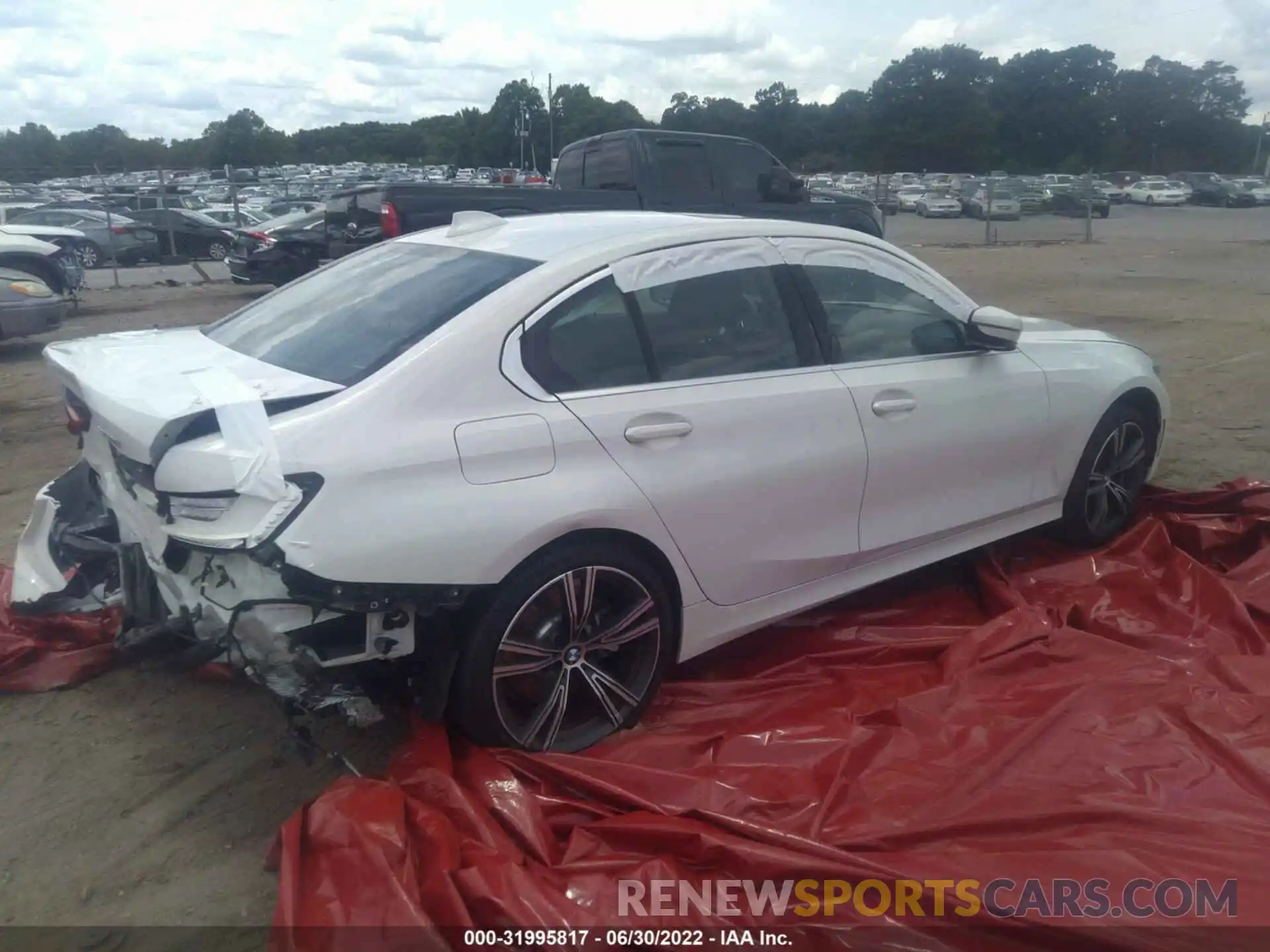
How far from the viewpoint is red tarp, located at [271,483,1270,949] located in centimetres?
244

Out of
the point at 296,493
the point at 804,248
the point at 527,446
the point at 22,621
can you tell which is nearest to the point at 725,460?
the point at 527,446

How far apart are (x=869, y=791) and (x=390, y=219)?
7.71m

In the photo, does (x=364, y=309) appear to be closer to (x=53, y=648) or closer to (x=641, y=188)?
(x=53, y=648)

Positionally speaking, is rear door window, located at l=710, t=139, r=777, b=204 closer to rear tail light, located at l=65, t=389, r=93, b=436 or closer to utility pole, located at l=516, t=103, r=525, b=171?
rear tail light, located at l=65, t=389, r=93, b=436

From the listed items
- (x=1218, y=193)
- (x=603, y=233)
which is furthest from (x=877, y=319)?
(x=1218, y=193)

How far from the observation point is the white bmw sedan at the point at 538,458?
106 inches

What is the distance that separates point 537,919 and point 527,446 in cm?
122

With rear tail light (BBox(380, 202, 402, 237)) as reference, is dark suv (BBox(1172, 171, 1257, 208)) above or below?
above

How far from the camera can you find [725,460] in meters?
3.30

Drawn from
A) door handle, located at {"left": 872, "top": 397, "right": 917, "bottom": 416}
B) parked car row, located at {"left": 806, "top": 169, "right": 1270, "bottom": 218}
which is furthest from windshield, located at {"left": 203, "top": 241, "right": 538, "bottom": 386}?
parked car row, located at {"left": 806, "top": 169, "right": 1270, "bottom": 218}

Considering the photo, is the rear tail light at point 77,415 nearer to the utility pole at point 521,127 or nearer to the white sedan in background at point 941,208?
the white sedan in background at point 941,208

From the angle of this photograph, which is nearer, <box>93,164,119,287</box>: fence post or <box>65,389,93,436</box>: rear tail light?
<box>65,389,93,436</box>: rear tail light

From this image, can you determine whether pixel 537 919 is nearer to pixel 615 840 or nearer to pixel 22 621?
pixel 615 840

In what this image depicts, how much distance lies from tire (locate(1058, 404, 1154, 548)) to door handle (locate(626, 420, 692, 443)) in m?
2.23
